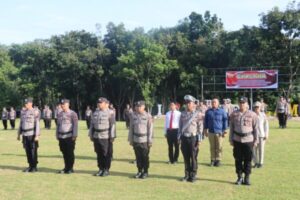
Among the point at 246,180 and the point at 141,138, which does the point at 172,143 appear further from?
the point at 246,180

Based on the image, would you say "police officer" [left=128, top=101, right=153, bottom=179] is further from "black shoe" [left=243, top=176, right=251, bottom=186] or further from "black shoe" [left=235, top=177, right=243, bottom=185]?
"black shoe" [left=243, top=176, right=251, bottom=186]

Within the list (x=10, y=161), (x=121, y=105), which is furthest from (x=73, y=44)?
(x=10, y=161)

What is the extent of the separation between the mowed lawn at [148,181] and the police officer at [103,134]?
16.1 inches

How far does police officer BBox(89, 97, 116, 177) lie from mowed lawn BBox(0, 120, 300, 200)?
1.34ft

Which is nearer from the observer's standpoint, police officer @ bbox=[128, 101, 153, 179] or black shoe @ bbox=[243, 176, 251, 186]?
black shoe @ bbox=[243, 176, 251, 186]

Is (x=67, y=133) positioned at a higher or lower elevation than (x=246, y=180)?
higher

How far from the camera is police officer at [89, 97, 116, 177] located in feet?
39.0

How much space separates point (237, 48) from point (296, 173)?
131ft

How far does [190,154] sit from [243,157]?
4.11 ft

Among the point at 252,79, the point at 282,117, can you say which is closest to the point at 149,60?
the point at 252,79

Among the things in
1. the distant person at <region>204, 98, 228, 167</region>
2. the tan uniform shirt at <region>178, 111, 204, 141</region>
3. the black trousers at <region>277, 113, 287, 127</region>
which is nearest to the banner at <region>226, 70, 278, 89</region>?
the black trousers at <region>277, 113, 287, 127</region>

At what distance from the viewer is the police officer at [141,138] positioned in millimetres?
11500

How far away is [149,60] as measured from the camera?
52469 mm

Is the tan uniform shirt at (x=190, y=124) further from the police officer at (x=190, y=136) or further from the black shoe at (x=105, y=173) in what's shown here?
the black shoe at (x=105, y=173)
